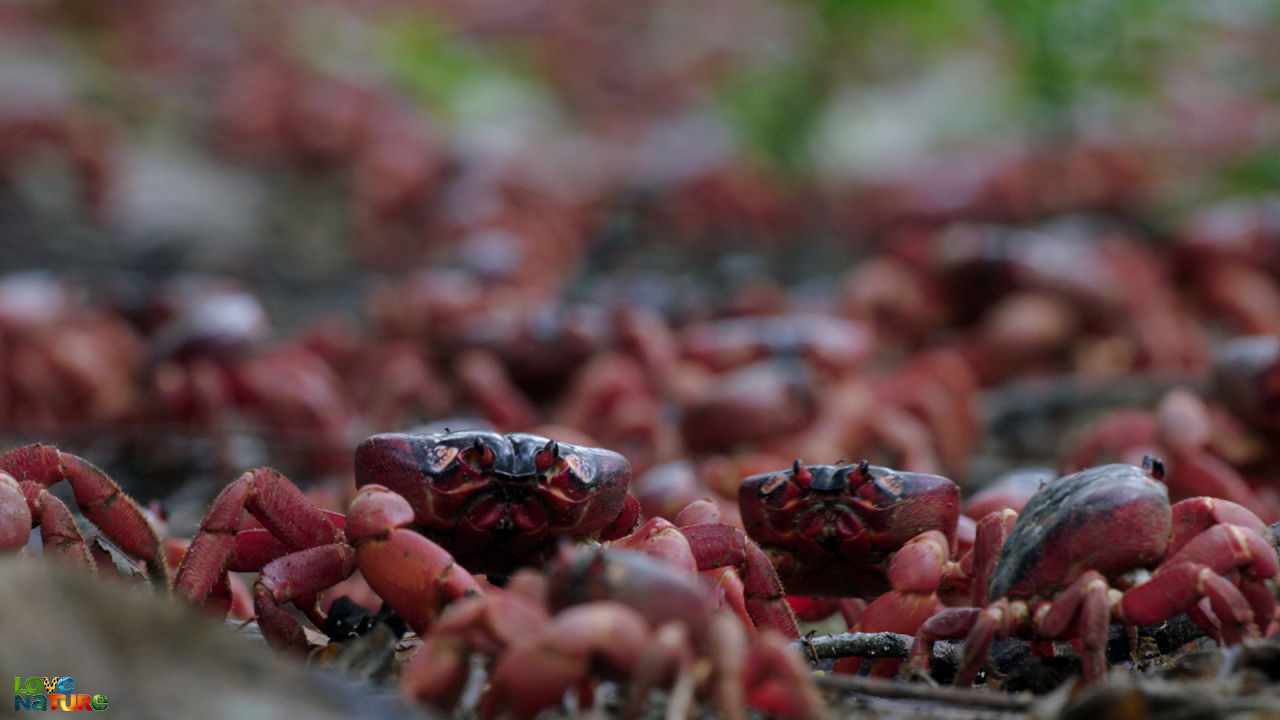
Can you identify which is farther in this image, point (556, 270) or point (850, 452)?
point (556, 270)

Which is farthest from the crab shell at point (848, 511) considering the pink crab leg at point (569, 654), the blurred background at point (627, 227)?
the blurred background at point (627, 227)

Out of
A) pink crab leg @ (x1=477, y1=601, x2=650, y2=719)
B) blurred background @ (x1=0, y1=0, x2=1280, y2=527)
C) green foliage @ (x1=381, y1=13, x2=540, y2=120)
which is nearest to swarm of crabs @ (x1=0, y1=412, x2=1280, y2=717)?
pink crab leg @ (x1=477, y1=601, x2=650, y2=719)

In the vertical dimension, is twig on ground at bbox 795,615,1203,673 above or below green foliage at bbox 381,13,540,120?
below

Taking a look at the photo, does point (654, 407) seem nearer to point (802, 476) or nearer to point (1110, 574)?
point (802, 476)

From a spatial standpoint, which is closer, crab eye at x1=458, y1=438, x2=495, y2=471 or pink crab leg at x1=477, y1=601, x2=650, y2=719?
pink crab leg at x1=477, y1=601, x2=650, y2=719

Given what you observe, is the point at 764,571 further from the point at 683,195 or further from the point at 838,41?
the point at 838,41

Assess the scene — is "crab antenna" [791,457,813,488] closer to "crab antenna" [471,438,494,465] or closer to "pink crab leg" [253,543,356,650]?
"crab antenna" [471,438,494,465]

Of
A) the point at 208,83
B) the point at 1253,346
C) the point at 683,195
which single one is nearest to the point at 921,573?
the point at 1253,346

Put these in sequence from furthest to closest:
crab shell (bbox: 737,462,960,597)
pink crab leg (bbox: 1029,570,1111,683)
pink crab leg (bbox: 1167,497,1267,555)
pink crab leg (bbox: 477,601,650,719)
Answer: crab shell (bbox: 737,462,960,597)
pink crab leg (bbox: 1167,497,1267,555)
pink crab leg (bbox: 1029,570,1111,683)
pink crab leg (bbox: 477,601,650,719)

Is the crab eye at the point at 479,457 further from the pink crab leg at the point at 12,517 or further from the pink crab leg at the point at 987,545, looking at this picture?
the pink crab leg at the point at 987,545
